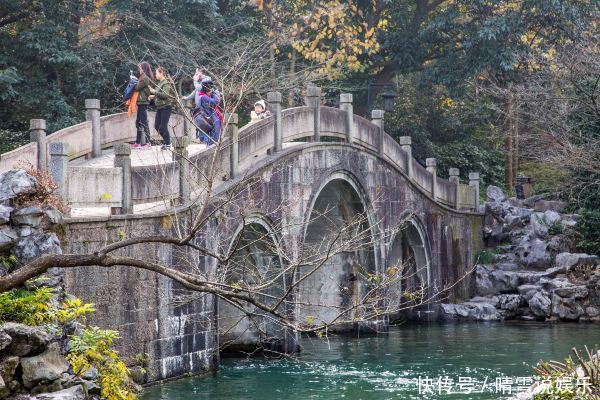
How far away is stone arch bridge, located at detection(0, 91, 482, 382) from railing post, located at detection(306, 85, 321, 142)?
0.02 m

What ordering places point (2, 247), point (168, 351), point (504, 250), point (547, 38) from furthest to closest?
point (547, 38) < point (504, 250) < point (168, 351) < point (2, 247)

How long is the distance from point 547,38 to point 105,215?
21.1 m

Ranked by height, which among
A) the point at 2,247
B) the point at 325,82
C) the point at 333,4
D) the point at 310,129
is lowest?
the point at 2,247

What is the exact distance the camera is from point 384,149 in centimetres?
2598

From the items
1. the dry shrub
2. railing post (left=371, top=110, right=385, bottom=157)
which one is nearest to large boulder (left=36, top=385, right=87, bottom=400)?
the dry shrub

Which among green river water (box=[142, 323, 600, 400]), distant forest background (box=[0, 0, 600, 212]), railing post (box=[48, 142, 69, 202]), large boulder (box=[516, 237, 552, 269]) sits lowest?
green river water (box=[142, 323, 600, 400])

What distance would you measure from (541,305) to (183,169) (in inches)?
533

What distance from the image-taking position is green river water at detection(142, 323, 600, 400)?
56.7 feet

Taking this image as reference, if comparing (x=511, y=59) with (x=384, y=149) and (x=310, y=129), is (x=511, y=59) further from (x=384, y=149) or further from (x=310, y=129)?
(x=310, y=129)

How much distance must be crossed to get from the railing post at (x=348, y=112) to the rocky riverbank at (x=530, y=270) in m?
6.76

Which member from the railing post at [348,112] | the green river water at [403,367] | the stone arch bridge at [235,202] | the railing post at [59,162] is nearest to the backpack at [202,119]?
the stone arch bridge at [235,202]

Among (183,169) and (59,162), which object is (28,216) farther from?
(183,169)

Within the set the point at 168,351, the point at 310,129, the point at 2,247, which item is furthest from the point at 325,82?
the point at 2,247

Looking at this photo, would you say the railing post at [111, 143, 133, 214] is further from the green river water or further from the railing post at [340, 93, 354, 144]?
the railing post at [340, 93, 354, 144]
